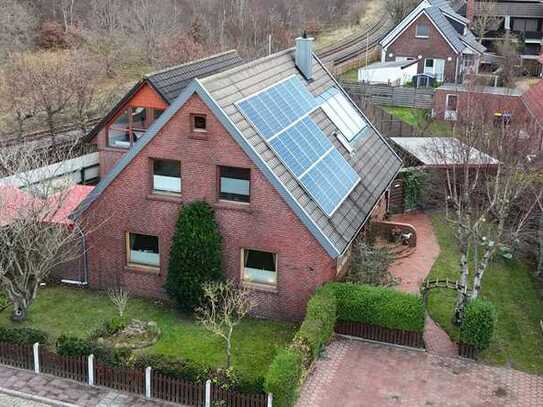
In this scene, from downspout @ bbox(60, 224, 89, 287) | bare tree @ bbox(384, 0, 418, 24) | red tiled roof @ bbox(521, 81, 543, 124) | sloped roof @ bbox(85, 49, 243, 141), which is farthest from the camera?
bare tree @ bbox(384, 0, 418, 24)

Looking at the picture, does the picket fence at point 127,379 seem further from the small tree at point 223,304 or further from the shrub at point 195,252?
the shrub at point 195,252

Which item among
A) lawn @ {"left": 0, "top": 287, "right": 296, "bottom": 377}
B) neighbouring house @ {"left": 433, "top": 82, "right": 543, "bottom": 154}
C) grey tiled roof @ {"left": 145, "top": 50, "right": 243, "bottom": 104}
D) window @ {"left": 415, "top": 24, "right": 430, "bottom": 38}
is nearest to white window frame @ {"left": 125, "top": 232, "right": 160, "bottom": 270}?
lawn @ {"left": 0, "top": 287, "right": 296, "bottom": 377}

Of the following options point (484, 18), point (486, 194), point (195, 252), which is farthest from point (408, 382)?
point (484, 18)

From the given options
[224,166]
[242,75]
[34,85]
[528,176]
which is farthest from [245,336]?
[34,85]

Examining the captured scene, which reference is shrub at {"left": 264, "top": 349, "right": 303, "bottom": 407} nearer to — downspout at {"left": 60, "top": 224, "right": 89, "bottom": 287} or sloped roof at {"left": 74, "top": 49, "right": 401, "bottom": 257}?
sloped roof at {"left": 74, "top": 49, "right": 401, "bottom": 257}

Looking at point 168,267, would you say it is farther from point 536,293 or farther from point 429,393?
point 536,293

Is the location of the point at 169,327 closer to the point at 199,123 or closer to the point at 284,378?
the point at 284,378
